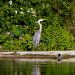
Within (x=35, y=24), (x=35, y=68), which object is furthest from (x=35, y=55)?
(x=35, y=24)

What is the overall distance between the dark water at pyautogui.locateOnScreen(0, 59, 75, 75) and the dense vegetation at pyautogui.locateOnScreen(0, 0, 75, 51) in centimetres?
522

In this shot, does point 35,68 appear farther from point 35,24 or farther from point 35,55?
point 35,24

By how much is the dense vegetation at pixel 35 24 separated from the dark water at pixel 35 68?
5.22 m

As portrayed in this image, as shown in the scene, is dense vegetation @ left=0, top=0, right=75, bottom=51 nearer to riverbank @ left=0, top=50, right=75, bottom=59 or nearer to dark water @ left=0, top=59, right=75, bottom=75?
riverbank @ left=0, top=50, right=75, bottom=59

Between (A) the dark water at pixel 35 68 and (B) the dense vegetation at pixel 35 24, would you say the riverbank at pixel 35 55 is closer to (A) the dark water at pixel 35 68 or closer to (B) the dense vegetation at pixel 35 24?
(A) the dark water at pixel 35 68

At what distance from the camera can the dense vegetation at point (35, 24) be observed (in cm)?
2746

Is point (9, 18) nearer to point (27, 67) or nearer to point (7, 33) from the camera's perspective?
point (7, 33)

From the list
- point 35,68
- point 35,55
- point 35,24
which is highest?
point 35,24

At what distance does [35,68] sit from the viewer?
19094 millimetres

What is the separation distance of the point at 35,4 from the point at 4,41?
13.6 feet

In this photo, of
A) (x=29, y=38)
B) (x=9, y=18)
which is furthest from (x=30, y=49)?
(x=9, y=18)

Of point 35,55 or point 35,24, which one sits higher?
point 35,24

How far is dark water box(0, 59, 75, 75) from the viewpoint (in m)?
17.8

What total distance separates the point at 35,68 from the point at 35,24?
990cm
